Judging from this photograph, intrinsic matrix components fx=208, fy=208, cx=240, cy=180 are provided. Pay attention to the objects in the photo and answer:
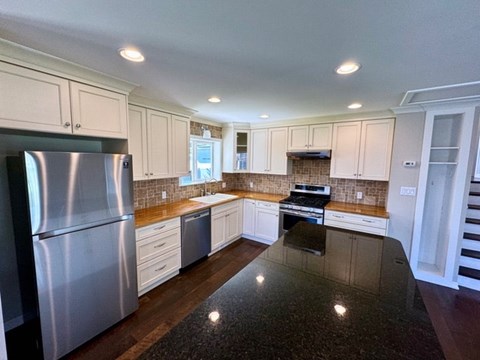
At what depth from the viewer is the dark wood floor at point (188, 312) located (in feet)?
5.77

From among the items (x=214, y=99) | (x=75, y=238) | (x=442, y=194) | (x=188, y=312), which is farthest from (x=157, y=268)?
(x=442, y=194)

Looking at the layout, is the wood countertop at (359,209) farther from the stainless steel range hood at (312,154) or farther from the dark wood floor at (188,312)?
the dark wood floor at (188,312)

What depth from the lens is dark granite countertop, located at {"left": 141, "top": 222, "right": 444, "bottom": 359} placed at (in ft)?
2.44

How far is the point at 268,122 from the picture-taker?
3.89 m

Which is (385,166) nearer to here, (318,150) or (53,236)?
(318,150)

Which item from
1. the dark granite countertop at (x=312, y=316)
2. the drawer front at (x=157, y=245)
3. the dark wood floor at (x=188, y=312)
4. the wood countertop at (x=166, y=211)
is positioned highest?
the wood countertop at (x=166, y=211)

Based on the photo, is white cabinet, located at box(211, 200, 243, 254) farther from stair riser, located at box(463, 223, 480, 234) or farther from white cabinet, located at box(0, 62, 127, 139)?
stair riser, located at box(463, 223, 480, 234)

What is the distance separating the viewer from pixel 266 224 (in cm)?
376

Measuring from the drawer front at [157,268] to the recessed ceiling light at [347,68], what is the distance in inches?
104

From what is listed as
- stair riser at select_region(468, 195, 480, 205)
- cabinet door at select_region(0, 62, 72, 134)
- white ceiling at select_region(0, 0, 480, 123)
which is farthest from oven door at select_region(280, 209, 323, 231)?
cabinet door at select_region(0, 62, 72, 134)

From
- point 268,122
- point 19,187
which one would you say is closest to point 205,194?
point 268,122

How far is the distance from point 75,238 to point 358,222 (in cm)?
325

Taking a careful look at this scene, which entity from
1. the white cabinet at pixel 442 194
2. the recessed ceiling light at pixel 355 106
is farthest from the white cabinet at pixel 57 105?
the white cabinet at pixel 442 194

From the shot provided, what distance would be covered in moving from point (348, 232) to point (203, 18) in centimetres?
202
